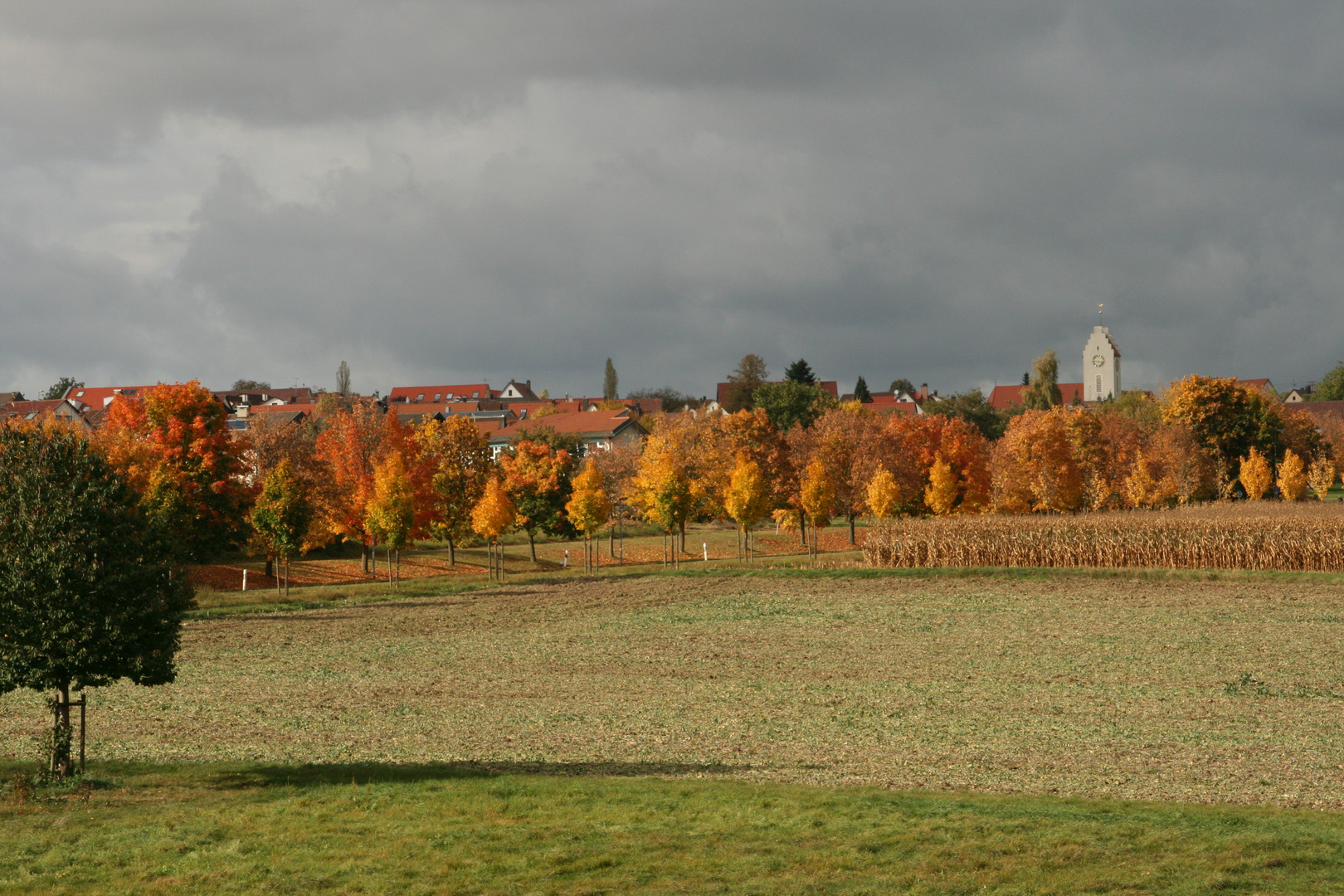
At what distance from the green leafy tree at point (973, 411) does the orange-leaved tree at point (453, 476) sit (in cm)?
7035

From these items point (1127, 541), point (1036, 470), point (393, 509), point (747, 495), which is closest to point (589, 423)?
point (1036, 470)

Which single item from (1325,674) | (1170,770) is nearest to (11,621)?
(1170,770)

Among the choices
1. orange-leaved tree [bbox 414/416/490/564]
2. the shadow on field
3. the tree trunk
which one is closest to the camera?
the tree trunk

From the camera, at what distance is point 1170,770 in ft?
55.2

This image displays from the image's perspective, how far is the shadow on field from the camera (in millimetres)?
16562

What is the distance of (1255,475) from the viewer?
90.6 m

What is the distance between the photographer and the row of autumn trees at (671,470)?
53.4 metres

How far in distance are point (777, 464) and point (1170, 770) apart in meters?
57.1

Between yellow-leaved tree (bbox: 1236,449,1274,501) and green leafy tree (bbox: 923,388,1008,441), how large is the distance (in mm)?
31213

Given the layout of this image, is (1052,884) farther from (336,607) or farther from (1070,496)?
(1070,496)

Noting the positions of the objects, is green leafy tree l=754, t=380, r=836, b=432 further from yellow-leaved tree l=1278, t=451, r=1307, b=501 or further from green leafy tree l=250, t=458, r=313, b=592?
green leafy tree l=250, t=458, r=313, b=592

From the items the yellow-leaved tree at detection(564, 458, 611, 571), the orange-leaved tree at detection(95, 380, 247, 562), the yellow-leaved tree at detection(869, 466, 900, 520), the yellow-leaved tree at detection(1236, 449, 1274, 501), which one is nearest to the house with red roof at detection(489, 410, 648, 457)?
the yellow-leaved tree at detection(1236, 449, 1274, 501)

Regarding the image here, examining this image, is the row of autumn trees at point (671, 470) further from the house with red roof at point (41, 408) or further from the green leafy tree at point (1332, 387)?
the green leafy tree at point (1332, 387)

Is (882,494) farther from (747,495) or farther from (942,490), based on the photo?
(747,495)
